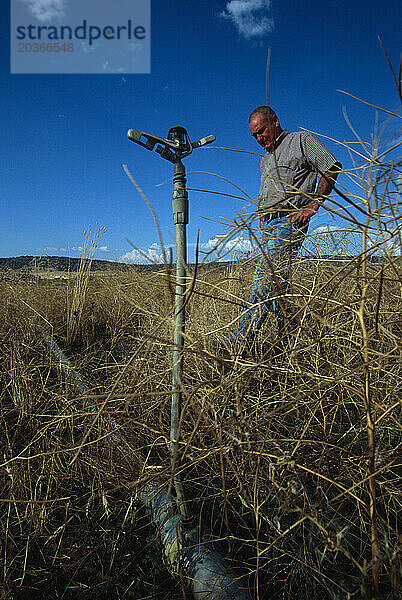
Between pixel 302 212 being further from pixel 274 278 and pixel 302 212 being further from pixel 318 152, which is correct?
pixel 318 152

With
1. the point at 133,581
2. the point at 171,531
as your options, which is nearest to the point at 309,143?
the point at 171,531

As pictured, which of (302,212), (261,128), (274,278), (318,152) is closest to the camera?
(274,278)

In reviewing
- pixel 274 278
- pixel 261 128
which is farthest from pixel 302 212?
pixel 261 128

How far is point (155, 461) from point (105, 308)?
116 inches

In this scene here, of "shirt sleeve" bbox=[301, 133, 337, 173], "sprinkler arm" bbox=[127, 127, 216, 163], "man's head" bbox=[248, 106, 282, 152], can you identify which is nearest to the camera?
"sprinkler arm" bbox=[127, 127, 216, 163]

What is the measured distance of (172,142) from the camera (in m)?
1.11

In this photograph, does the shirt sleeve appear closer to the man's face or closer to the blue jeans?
the man's face

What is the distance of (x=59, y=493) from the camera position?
4.70ft

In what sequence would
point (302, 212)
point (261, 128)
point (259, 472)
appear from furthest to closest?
point (261, 128)
point (259, 472)
point (302, 212)

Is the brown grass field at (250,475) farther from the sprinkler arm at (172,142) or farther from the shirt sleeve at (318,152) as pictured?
the shirt sleeve at (318,152)

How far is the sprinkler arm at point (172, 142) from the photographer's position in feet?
3.43

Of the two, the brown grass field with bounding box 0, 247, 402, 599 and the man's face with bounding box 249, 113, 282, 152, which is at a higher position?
the man's face with bounding box 249, 113, 282, 152

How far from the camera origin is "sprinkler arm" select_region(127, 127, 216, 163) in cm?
105

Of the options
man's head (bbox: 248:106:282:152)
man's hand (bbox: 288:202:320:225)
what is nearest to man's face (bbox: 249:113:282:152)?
man's head (bbox: 248:106:282:152)
